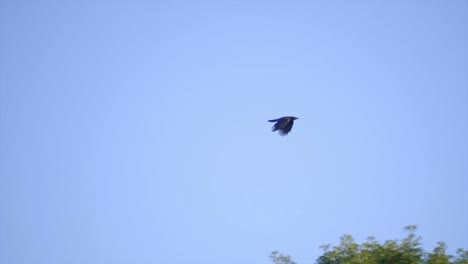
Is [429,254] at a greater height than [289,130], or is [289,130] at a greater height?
[289,130]

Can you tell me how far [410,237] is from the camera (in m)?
32.0

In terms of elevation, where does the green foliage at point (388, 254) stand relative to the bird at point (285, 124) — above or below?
below

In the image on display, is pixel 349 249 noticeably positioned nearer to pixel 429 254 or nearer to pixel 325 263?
pixel 325 263

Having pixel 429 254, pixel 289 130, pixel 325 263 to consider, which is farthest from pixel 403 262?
pixel 289 130

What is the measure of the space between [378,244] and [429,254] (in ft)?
7.86

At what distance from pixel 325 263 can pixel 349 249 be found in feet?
5.26

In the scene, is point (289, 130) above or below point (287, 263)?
above

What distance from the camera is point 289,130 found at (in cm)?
3344

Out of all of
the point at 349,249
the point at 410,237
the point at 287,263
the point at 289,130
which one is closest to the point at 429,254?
the point at 410,237

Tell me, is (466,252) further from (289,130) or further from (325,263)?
(289,130)

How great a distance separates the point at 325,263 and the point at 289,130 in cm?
684

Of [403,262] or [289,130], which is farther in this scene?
[289,130]

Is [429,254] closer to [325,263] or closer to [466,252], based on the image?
[466,252]

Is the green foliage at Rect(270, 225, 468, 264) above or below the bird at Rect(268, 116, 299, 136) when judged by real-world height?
below
